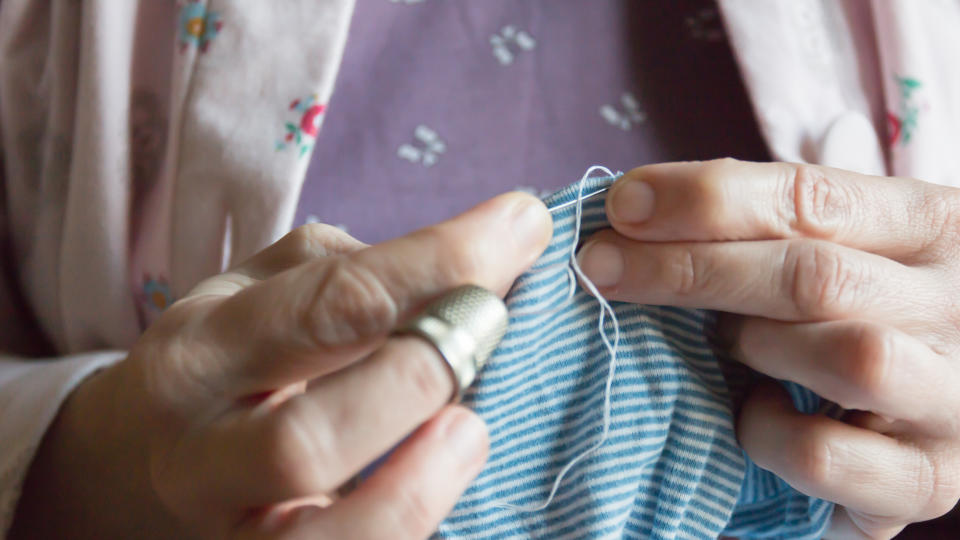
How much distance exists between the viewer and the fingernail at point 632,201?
0.46m

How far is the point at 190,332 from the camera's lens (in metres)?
0.40

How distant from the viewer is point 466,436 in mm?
375

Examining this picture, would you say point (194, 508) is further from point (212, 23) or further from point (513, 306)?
point (212, 23)

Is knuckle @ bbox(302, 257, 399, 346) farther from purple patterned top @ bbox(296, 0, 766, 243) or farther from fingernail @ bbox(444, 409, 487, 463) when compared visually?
purple patterned top @ bbox(296, 0, 766, 243)

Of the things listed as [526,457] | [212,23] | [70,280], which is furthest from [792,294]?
[70,280]

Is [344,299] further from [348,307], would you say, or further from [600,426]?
[600,426]

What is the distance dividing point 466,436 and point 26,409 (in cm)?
40

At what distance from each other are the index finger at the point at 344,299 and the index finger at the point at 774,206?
0.12 m

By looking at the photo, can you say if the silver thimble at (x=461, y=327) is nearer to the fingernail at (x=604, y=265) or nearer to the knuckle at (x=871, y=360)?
the fingernail at (x=604, y=265)

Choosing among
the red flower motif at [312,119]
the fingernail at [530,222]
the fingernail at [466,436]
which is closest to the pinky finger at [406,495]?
the fingernail at [466,436]

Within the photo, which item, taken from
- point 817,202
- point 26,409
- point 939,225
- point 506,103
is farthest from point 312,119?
point 939,225

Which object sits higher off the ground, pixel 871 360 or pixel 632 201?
pixel 632 201

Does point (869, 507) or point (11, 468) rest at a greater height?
point (11, 468)

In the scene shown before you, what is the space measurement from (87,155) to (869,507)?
2.53 ft
